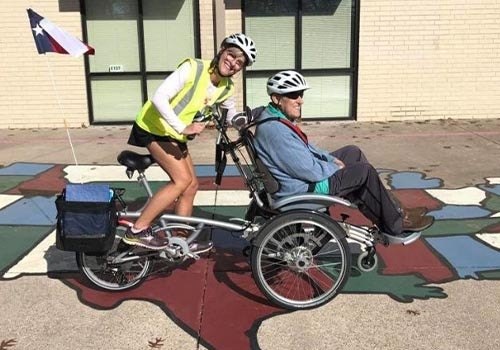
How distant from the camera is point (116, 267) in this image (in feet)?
12.8

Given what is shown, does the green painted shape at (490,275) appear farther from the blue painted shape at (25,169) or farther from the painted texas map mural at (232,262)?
the blue painted shape at (25,169)

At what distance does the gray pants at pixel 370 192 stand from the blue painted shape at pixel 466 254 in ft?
2.85

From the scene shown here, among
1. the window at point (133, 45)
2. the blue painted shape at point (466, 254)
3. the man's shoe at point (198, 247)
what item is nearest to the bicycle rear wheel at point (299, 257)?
the man's shoe at point (198, 247)

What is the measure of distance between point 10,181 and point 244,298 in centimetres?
420

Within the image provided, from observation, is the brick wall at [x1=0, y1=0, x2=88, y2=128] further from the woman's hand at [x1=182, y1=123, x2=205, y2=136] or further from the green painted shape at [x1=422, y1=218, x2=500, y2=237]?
the green painted shape at [x1=422, y1=218, x2=500, y2=237]

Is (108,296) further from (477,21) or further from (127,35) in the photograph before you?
(477,21)

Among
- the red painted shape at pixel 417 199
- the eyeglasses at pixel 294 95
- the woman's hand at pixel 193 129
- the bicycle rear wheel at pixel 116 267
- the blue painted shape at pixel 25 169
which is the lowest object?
the red painted shape at pixel 417 199

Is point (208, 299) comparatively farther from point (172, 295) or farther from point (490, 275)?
point (490, 275)

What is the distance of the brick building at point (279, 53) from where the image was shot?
33.8 ft

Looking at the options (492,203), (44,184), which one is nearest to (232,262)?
(492,203)

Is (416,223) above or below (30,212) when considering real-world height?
above

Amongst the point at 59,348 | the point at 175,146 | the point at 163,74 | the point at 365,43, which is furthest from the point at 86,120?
the point at 59,348

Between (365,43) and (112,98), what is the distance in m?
4.76

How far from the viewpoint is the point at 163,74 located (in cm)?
1066
